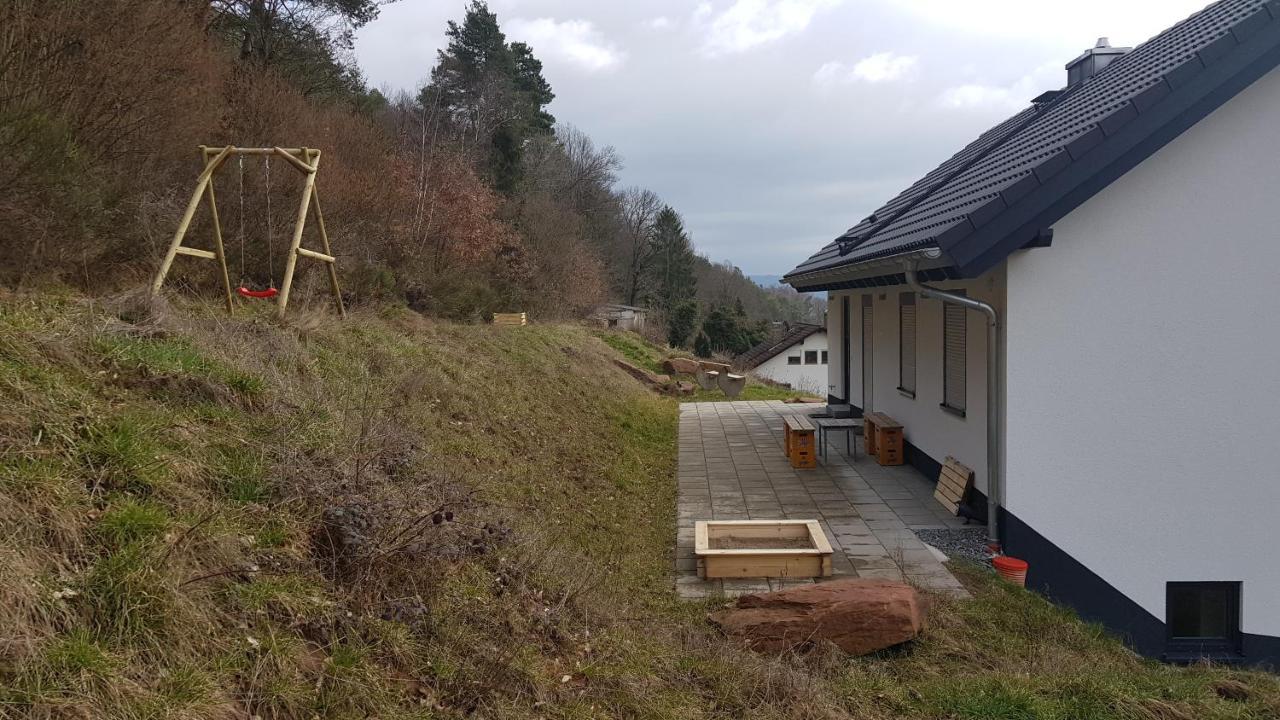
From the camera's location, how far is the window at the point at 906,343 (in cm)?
1045

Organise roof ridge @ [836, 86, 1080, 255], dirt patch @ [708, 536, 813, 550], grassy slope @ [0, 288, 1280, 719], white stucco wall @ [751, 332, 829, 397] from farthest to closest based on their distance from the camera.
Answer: white stucco wall @ [751, 332, 829, 397]
roof ridge @ [836, 86, 1080, 255]
dirt patch @ [708, 536, 813, 550]
grassy slope @ [0, 288, 1280, 719]

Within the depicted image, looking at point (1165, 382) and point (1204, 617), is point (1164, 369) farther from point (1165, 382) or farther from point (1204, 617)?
point (1204, 617)

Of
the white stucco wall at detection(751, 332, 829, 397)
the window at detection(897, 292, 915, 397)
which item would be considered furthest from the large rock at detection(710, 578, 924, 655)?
the white stucco wall at detection(751, 332, 829, 397)

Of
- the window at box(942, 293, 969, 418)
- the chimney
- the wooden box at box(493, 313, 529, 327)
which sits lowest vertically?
the window at box(942, 293, 969, 418)

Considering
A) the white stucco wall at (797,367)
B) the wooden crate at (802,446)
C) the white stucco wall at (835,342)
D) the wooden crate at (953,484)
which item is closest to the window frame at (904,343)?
the wooden crate at (802,446)

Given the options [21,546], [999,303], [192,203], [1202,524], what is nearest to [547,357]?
[192,203]

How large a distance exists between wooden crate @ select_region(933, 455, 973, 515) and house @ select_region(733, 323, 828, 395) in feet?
111

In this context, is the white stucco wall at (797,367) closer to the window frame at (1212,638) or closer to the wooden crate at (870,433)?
the wooden crate at (870,433)

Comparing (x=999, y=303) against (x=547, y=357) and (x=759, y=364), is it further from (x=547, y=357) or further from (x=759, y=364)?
(x=759, y=364)

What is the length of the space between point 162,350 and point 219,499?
197 centimetres

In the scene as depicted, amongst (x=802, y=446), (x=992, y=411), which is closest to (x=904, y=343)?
(x=802, y=446)

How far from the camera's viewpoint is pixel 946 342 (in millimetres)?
8859

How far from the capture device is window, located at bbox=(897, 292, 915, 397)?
34.3 ft

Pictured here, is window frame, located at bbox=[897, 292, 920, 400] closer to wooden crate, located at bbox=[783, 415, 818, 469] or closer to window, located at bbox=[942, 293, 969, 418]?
window, located at bbox=[942, 293, 969, 418]
